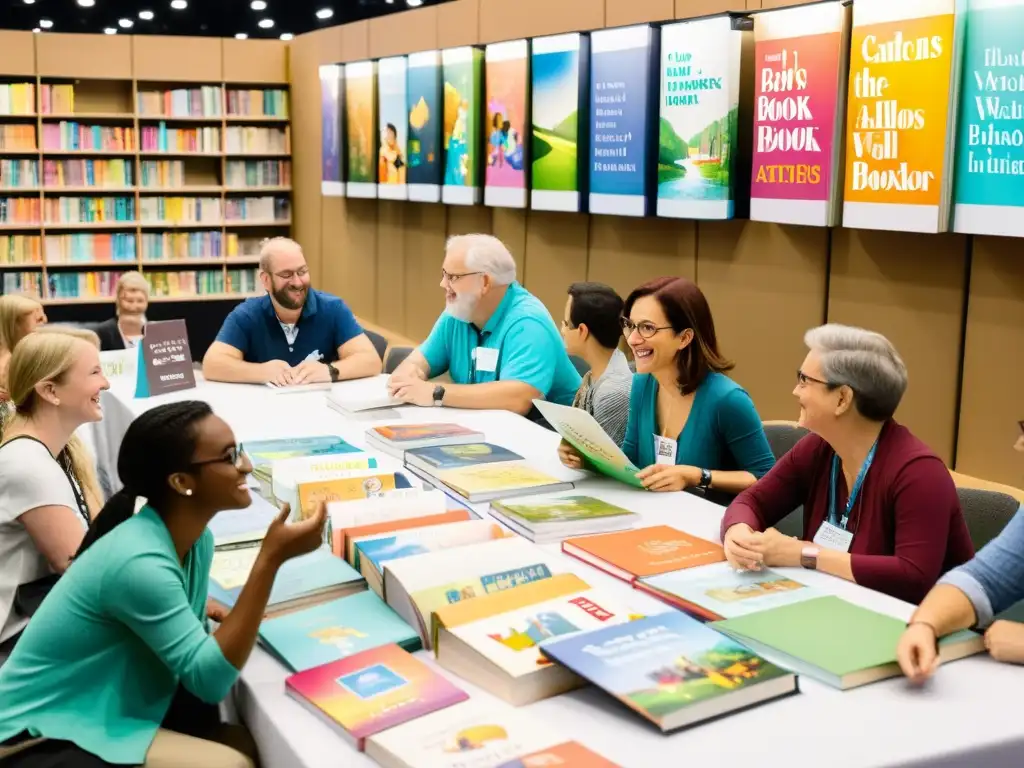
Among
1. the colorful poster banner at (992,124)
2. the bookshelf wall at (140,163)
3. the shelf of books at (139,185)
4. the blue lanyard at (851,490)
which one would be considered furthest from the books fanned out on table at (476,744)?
the bookshelf wall at (140,163)

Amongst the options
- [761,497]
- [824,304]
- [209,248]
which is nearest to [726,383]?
[761,497]

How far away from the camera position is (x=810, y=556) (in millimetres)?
2219

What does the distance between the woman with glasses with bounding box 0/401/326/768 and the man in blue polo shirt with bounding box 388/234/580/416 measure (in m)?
2.08

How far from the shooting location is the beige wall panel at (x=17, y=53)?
849 cm

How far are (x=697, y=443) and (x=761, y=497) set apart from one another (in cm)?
54

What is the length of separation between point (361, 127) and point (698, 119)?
3878mm

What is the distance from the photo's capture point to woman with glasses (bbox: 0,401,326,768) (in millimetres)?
1639

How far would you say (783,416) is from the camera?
4898 mm

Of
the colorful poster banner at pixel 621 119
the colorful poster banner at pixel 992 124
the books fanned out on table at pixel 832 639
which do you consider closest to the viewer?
the books fanned out on table at pixel 832 639

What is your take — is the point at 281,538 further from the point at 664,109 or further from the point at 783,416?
the point at 664,109

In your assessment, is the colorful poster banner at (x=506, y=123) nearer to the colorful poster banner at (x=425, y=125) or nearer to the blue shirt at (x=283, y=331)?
the colorful poster banner at (x=425, y=125)

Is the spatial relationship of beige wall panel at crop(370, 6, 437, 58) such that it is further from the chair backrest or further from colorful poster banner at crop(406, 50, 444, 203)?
the chair backrest

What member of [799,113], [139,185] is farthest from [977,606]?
[139,185]

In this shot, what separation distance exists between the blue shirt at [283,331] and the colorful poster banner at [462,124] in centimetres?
245
